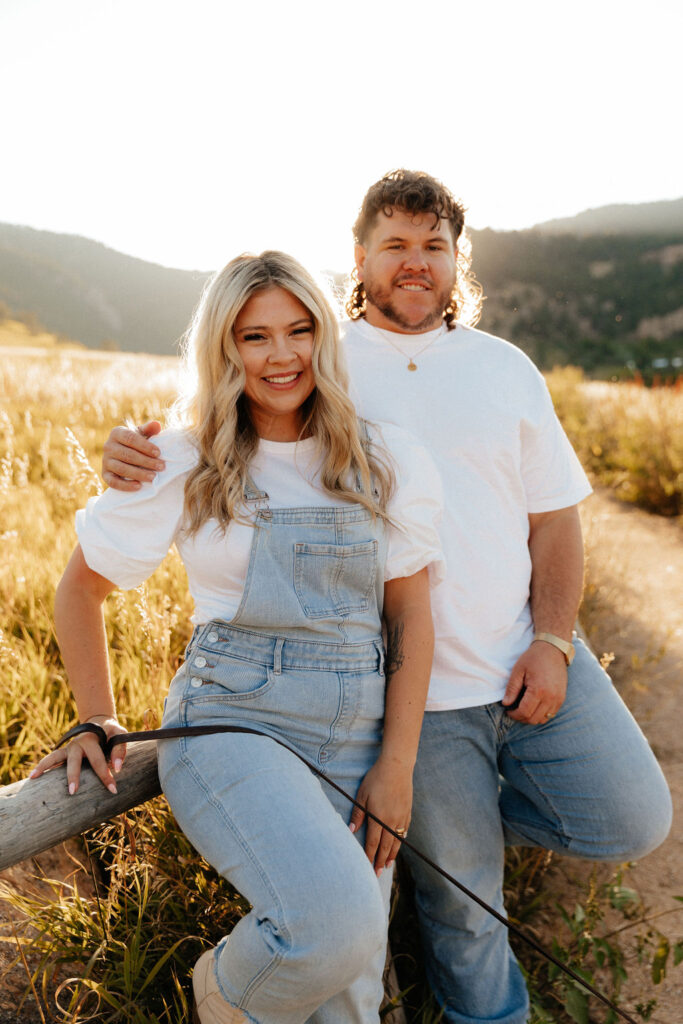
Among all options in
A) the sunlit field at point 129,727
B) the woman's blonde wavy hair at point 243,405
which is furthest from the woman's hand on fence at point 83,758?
the woman's blonde wavy hair at point 243,405

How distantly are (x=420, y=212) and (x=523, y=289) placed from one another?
5105 cm

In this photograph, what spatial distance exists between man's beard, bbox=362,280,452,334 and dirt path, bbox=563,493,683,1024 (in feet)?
7.13

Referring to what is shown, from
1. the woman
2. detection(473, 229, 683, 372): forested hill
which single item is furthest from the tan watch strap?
detection(473, 229, 683, 372): forested hill

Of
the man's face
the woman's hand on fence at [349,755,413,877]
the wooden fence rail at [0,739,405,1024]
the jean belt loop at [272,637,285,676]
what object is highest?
the man's face

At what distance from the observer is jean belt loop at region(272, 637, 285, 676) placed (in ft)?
5.75

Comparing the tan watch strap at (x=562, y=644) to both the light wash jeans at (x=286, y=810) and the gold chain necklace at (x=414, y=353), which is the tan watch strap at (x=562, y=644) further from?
the gold chain necklace at (x=414, y=353)

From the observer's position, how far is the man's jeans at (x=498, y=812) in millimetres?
2049

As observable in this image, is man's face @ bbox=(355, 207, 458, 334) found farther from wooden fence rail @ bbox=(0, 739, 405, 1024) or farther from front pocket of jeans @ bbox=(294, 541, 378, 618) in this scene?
wooden fence rail @ bbox=(0, 739, 405, 1024)

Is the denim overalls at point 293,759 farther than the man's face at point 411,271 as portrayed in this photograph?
No

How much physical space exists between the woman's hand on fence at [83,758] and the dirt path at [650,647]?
74.2 inches

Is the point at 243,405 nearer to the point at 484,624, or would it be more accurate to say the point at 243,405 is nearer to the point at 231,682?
the point at 231,682

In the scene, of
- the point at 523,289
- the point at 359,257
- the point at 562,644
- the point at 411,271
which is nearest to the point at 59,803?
the point at 562,644

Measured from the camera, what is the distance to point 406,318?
242 cm

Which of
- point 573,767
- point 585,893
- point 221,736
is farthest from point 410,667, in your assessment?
point 585,893
